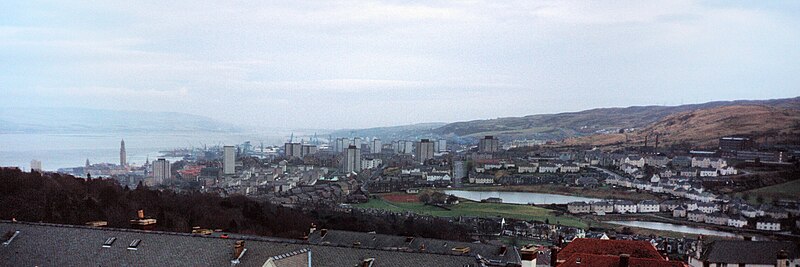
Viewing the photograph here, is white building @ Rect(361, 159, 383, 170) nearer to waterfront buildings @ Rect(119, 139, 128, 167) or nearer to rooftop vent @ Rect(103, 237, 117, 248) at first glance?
waterfront buildings @ Rect(119, 139, 128, 167)

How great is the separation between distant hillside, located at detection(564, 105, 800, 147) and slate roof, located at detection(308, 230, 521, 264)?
39122 millimetres

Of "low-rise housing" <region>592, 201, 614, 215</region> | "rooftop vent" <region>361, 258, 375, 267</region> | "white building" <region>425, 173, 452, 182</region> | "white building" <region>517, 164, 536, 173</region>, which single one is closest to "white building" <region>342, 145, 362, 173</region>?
"white building" <region>425, 173, 452, 182</region>

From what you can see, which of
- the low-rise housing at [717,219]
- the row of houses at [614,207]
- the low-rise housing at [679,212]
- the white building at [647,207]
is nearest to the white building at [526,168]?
the row of houses at [614,207]

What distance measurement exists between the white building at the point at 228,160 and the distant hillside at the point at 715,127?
36485 mm

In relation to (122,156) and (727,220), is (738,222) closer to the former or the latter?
(727,220)

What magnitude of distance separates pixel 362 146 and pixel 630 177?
3675 cm

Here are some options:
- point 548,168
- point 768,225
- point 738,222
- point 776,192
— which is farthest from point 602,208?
point 548,168

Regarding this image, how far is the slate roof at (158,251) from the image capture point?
435 inches

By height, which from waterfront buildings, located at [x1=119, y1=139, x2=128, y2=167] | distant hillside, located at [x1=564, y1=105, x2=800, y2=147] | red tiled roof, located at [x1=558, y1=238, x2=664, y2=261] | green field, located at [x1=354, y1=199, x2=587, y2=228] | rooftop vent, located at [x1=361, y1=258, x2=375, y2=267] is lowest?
green field, located at [x1=354, y1=199, x2=587, y2=228]

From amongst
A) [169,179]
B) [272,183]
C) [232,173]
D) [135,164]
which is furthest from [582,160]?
[135,164]

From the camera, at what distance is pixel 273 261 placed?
1001cm

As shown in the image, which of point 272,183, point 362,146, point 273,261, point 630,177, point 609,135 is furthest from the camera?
point 362,146

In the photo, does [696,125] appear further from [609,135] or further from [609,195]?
[609,195]

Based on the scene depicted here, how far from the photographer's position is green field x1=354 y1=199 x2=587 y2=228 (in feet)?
148
